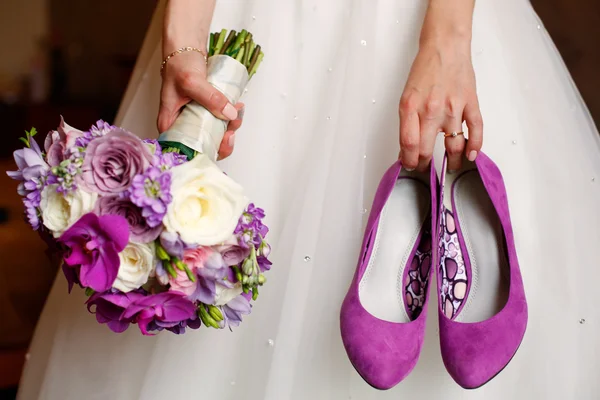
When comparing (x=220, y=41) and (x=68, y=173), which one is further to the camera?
(x=220, y=41)

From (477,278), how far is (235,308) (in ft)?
1.07

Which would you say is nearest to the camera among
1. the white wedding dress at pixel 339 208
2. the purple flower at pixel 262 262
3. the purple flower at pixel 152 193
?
the purple flower at pixel 152 193

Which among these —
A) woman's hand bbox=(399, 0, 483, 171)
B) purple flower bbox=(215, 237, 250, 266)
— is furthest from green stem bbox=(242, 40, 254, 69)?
purple flower bbox=(215, 237, 250, 266)

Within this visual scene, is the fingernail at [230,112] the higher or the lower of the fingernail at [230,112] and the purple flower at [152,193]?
the higher

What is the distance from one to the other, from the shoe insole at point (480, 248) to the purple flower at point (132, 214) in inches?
15.4

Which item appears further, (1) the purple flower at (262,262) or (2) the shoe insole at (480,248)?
(2) the shoe insole at (480,248)

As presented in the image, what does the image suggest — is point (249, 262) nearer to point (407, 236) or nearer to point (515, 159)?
point (407, 236)

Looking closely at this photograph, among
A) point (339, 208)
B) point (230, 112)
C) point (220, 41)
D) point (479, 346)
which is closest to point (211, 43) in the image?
point (220, 41)

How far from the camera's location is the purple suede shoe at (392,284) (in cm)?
66

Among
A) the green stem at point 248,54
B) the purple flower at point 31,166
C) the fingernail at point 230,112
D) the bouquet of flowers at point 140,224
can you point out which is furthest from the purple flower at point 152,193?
the green stem at point 248,54

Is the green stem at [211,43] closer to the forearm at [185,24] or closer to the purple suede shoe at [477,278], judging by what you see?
the forearm at [185,24]

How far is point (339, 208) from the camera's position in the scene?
0.79 metres

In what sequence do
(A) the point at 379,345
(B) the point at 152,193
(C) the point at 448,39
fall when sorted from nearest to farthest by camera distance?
(B) the point at 152,193 < (A) the point at 379,345 < (C) the point at 448,39

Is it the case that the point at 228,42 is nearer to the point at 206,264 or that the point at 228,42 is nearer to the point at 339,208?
the point at 339,208
